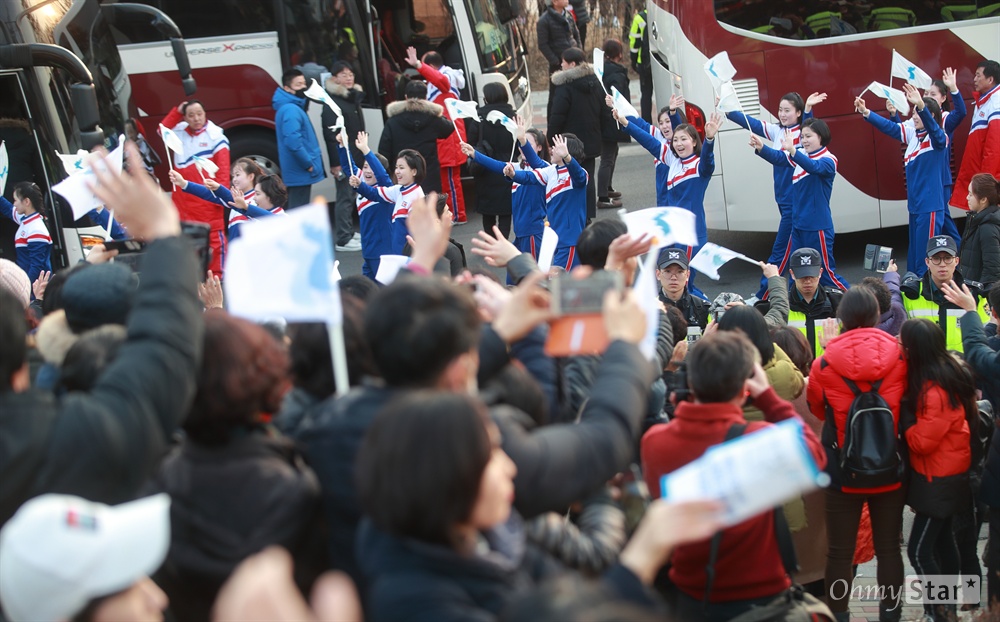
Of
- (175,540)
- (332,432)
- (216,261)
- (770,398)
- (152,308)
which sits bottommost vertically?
(216,261)

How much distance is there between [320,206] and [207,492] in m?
0.70

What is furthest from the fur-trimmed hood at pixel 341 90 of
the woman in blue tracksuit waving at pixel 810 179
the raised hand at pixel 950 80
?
the raised hand at pixel 950 80

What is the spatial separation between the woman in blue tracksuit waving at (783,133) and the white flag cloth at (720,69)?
484 mm

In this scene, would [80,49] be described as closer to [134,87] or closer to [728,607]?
[134,87]

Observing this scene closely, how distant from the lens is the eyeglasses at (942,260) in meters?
6.43

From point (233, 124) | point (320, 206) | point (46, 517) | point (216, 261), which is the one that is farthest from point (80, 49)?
point (46, 517)

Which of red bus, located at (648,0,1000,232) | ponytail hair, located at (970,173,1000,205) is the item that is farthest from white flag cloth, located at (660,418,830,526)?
red bus, located at (648,0,1000,232)

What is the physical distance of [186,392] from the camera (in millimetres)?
2205

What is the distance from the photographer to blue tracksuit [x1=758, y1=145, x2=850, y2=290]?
872cm

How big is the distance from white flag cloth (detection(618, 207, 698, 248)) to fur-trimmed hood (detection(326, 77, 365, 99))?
7.88 m

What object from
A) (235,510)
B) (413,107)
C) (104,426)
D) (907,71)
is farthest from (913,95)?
(104,426)

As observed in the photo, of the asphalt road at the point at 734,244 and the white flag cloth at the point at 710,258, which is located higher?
the white flag cloth at the point at 710,258

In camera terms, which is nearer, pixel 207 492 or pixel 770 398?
pixel 207 492

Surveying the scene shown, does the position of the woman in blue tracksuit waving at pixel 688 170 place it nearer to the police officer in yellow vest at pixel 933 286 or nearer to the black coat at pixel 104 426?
the police officer in yellow vest at pixel 933 286
